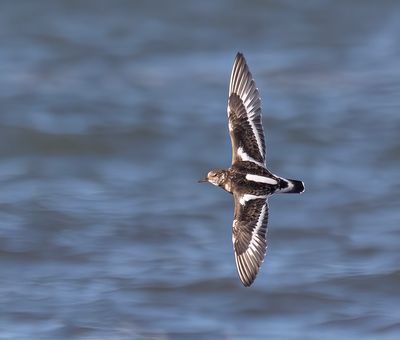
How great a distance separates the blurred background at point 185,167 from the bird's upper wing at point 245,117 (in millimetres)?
1302

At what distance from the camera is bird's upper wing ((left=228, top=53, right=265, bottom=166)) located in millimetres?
6058

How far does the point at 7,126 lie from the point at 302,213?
3058mm

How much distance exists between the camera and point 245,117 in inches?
243

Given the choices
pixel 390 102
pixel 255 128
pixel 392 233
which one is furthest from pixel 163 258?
pixel 390 102

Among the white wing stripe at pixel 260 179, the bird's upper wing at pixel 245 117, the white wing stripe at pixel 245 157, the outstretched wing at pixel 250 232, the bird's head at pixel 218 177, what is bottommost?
the outstretched wing at pixel 250 232

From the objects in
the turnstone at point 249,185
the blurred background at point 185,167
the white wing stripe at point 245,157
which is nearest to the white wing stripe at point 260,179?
the turnstone at point 249,185

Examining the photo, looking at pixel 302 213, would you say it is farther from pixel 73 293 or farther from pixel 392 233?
pixel 73 293

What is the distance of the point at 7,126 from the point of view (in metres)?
10.5

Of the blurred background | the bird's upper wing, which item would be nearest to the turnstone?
the bird's upper wing

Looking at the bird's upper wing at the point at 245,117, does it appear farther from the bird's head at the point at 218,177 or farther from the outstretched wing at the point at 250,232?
the outstretched wing at the point at 250,232

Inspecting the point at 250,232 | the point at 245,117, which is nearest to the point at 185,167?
the point at 245,117

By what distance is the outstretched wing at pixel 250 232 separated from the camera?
19.1ft

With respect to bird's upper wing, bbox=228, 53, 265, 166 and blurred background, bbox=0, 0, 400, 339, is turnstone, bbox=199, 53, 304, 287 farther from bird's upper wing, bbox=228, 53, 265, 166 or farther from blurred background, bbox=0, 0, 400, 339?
blurred background, bbox=0, 0, 400, 339

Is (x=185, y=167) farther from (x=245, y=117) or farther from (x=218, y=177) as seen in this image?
(x=218, y=177)
